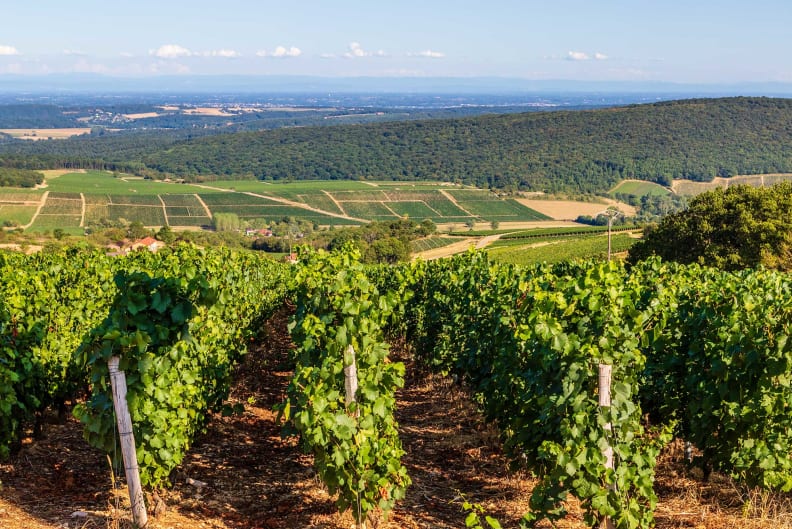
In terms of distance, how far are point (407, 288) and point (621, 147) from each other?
14398 centimetres

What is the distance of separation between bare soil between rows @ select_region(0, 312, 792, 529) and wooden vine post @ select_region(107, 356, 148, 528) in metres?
0.22

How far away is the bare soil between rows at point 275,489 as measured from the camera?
20.4 ft

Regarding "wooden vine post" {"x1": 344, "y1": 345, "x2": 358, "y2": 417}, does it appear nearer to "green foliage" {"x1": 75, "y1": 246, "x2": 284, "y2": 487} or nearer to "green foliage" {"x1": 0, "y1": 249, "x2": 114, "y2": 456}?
"green foliage" {"x1": 75, "y1": 246, "x2": 284, "y2": 487}

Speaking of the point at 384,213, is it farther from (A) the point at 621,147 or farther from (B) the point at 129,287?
(B) the point at 129,287

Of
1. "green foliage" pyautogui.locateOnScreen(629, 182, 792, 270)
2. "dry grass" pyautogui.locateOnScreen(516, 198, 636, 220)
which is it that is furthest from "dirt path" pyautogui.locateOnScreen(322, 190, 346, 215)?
"green foliage" pyautogui.locateOnScreen(629, 182, 792, 270)

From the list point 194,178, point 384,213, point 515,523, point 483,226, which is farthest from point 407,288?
point 194,178

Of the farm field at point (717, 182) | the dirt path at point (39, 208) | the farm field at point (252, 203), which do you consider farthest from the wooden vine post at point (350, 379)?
the farm field at point (717, 182)

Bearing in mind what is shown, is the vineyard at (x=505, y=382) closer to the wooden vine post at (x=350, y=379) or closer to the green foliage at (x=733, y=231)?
the wooden vine post at (x=350, y=379)

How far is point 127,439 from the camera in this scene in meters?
5.67

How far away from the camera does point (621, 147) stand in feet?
A: 492

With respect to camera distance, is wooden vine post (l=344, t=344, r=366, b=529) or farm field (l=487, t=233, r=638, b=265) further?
farm field (l=487, t=233, r=638, b=265)

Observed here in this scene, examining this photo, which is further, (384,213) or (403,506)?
(384,213)

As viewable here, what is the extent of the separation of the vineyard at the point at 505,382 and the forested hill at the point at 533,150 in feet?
423

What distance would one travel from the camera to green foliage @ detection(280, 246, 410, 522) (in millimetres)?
6047
